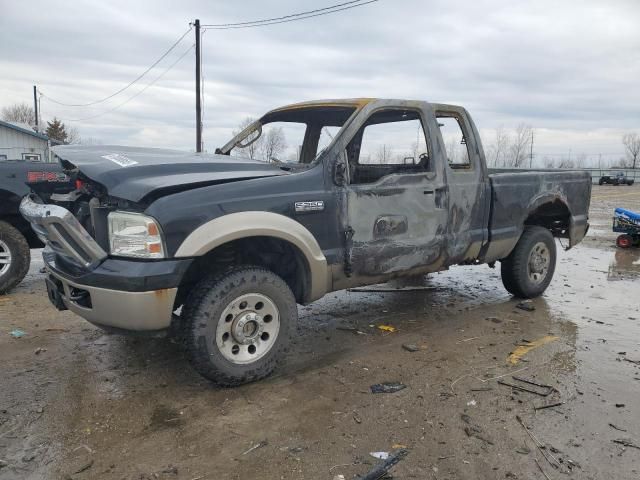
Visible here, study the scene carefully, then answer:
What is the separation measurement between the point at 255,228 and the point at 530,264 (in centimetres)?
373

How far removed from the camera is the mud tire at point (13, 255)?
5774 mm

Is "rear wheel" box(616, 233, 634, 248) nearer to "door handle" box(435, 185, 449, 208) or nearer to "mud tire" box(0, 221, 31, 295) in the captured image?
"door handle" box(435, 185, 449, 208)

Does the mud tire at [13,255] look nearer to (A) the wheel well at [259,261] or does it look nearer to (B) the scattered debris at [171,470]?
(A) the wheel well at [259,261]

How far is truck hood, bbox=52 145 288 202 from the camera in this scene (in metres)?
3.19

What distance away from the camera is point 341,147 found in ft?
12.8

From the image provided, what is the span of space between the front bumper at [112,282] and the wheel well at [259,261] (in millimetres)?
332

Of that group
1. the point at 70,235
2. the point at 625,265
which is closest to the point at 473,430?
the point at 70,235

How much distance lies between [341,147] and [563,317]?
3089mm

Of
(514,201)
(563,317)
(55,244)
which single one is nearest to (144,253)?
(55,244)

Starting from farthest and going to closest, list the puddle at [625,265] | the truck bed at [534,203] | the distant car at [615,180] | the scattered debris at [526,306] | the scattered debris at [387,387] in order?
1. the distant car at [615,180]
2. the puddle at [625,265]
3. the scattered debris at [526,306]
4. the truck bed at [534,203]
5. the scattered debris at [387,387]

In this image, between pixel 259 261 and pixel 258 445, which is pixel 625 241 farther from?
pixel 258 445

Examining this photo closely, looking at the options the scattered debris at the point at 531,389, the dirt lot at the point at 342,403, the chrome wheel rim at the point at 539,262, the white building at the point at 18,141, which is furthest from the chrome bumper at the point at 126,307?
the white building at the point at 18,141

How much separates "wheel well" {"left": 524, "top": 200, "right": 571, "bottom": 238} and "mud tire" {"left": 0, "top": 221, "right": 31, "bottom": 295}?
579cm

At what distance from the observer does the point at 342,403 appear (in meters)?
3.29
